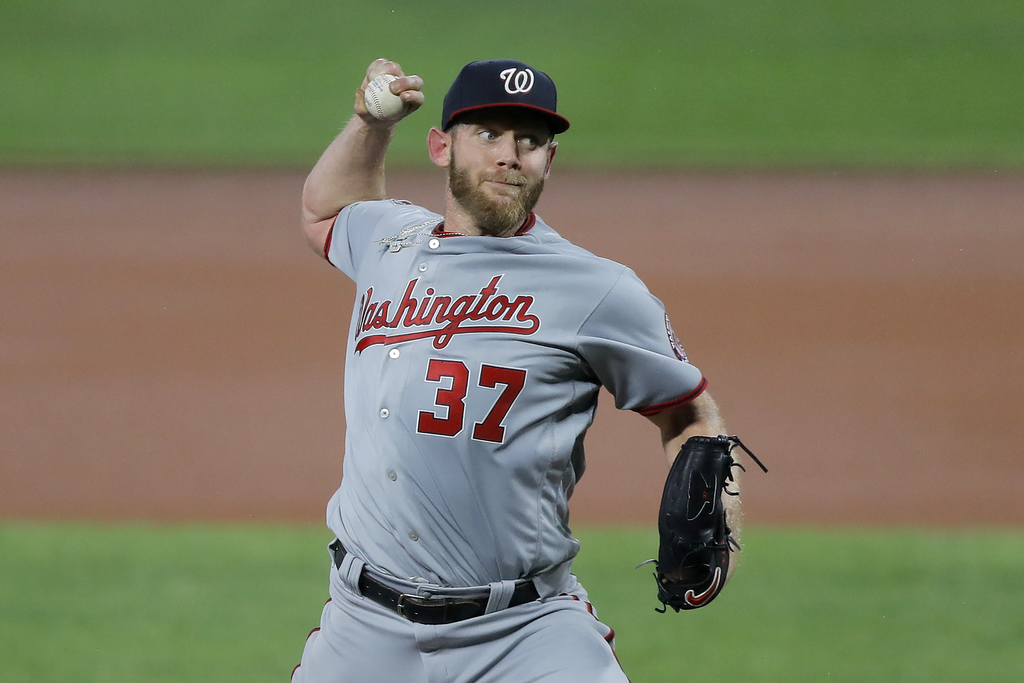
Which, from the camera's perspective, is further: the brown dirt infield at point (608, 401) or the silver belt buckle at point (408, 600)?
the brown dirt infield at point (608, 401)

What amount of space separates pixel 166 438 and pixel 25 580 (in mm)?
2510

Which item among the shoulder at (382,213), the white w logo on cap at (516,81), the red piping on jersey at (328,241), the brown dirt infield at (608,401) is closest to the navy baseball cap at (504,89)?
the white w logo on cap at (516,81)

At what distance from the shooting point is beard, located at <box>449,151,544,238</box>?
11.1 ft

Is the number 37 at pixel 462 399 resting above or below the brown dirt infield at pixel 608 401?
above

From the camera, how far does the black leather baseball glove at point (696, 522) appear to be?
321cm

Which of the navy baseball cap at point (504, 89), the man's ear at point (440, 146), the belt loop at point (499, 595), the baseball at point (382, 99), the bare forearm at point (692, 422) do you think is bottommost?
the belt loop at point (499, 595)

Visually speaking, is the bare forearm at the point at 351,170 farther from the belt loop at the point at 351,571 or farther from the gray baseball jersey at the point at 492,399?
the belt loop at the point at 351,571

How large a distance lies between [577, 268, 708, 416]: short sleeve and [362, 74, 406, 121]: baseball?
87cm

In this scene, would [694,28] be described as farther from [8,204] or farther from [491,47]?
[8,204]

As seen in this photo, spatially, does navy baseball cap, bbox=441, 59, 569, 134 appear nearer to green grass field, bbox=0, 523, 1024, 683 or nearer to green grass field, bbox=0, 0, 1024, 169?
green grass field, bbox=0, 523, 1024, 683

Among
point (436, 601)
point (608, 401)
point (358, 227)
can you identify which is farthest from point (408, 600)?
point (608, 401)

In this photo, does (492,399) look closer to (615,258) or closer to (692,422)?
(692,422)

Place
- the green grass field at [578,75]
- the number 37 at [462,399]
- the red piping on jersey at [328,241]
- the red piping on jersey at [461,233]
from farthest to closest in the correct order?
the green grass field at [578,75]
the red piping on jersey at [328,241]
the red piping on jersey at [461,233]
the number 37 at [462,399]

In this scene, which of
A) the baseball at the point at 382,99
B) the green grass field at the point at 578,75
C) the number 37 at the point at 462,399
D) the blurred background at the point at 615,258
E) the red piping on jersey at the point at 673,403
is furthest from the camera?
the green grass field at the point at 578,75
